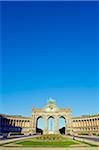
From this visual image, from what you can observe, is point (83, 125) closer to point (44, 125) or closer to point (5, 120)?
point (44, 125)

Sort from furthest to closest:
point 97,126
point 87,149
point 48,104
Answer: point 48,104 < point 97,126 < point 87,149

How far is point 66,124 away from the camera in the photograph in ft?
488

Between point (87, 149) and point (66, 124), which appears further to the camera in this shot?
point (66, 124)

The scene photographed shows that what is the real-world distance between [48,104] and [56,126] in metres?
13.9

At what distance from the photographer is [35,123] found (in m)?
146

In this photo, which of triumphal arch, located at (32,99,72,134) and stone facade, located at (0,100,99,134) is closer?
stone facade, located at (0,100,99,134)

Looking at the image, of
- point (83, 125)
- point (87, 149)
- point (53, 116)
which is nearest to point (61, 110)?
point (53, 116)

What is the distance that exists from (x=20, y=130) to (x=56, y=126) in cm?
2505

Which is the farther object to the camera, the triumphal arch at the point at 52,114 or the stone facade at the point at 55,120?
the triumphal arch at the point at 52,114

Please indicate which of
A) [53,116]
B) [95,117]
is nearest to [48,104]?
[53,116]

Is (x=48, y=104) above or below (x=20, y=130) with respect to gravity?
above

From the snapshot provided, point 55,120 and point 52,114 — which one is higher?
point 52,114

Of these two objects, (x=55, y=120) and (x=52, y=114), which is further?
(x=52, y=114)

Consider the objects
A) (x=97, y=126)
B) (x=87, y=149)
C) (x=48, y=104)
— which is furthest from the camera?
(x=48, y=104)
